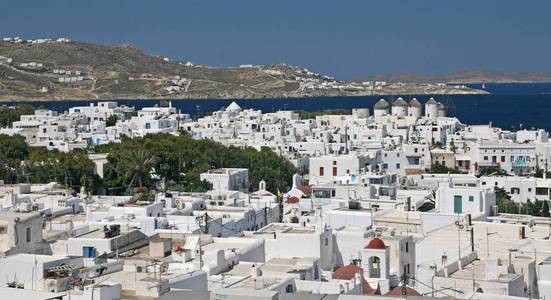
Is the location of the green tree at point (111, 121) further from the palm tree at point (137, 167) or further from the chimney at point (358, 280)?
the chimney at point (358, 280)

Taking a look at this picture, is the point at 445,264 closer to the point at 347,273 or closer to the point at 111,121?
the point at 347,273

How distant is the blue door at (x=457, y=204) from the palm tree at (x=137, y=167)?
1861 cm

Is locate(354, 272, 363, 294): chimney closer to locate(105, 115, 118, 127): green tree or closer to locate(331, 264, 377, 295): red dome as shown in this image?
locate(331, 264, 377, 295): red dome

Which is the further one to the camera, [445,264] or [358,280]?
[445,264]

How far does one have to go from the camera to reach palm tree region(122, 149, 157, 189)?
42.7m

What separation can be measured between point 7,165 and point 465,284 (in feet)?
104

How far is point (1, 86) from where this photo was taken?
17712cm

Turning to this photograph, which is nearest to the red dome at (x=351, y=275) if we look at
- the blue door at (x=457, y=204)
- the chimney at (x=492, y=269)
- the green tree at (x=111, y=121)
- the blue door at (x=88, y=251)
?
the chimney at (x=492, y=269)

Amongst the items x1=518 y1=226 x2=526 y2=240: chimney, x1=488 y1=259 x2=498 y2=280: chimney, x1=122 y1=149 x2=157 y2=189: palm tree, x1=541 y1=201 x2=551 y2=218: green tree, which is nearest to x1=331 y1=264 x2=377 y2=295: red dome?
x1=488 y1=259 x2=498 y2=280: chimney

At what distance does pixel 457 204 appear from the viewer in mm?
27906

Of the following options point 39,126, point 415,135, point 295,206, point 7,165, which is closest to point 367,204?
point 295,206

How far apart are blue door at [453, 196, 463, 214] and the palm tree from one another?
1861cm

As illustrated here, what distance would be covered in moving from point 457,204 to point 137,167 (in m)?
19.1

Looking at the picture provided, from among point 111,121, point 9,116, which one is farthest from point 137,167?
point 9,116
